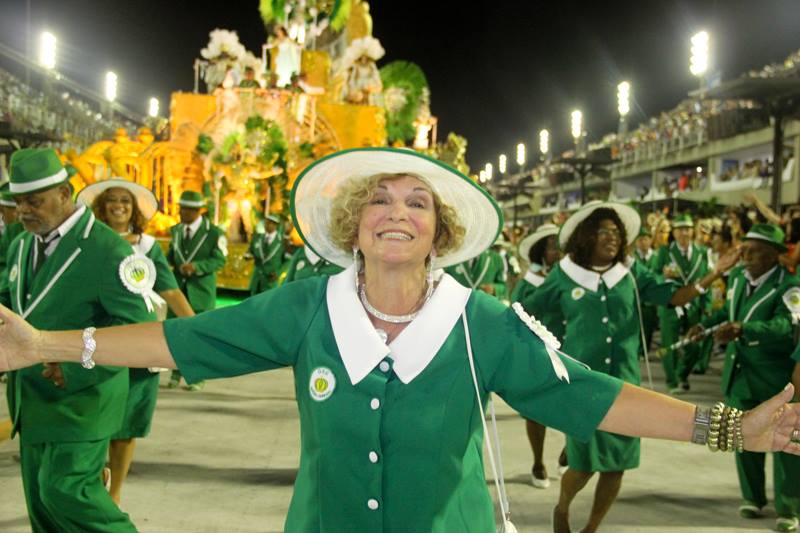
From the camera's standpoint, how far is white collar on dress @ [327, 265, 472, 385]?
2.44 m

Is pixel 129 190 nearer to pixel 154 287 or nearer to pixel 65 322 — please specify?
pixel 154 287

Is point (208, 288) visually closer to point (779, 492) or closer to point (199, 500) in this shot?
point (199, 500)

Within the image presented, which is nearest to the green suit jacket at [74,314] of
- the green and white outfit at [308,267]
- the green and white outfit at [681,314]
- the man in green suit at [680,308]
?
the green and white outfit at [308,267]

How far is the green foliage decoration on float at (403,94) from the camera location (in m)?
44.2

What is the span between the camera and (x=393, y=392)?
96.0 inches

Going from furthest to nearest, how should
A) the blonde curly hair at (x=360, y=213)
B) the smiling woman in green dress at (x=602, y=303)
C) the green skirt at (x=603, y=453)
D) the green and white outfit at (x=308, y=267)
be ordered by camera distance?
the green and white outfit at (x=308, y=267) → the smiling woman in green dress at (x=602, y=303) → the green skirt at (x=603, y=453) → the blonde curly hair at (x=360, y=213)

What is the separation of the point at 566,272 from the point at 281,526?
245 centimetres

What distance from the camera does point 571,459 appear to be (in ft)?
16.9

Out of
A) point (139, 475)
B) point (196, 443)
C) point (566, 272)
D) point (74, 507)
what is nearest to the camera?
point (74, 507)

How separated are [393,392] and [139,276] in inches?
87.3

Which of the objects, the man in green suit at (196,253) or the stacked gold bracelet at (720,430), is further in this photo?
the man in green suit at (196,253)

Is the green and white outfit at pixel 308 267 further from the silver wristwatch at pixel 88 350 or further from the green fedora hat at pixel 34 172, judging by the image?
the silver wristwatch at pixel 88 350

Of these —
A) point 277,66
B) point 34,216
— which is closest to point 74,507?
point 34,216

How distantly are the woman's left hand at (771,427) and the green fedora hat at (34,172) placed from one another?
11.0 ft
